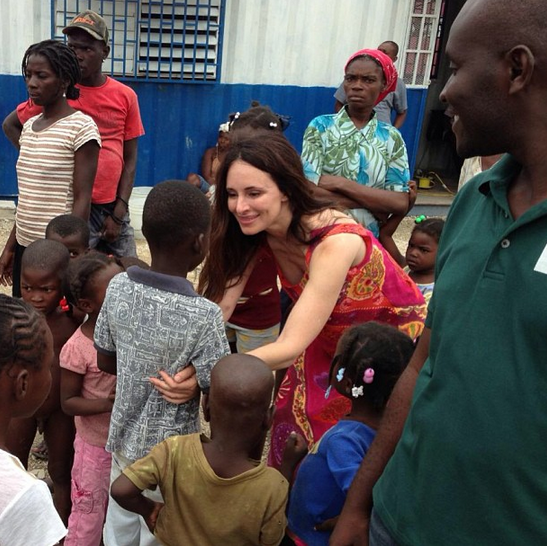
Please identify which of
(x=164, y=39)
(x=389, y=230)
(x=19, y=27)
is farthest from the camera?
(x=164, y=39)

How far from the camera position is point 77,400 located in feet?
8.36

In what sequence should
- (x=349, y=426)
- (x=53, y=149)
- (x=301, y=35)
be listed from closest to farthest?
(x=349, y=426)
(x=53, y=149)
(x=301, y=35)

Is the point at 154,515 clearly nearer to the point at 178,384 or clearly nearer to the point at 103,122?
the point at 178,384

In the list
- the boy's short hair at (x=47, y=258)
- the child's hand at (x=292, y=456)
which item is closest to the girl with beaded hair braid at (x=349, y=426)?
the child's hand at (x=292, y=456)

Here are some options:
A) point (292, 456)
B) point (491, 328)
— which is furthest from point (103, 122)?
point (491, 328)

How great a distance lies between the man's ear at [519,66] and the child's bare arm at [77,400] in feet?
5.82

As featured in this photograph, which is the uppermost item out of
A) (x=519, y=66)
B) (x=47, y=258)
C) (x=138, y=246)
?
(x=519, y=66)

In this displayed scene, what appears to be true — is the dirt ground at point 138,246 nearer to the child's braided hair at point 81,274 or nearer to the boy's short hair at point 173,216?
the child's braided hair at point 81,274

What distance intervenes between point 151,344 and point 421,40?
6.97 m

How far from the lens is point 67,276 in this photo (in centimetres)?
272

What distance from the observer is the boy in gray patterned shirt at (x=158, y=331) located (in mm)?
2141

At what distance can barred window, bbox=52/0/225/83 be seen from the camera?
706 centimetres

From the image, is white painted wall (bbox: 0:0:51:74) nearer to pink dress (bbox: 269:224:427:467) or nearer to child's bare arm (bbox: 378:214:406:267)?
child's bare arm (bbox: 378:214:406:267)

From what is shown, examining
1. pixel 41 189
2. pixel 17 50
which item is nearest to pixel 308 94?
pixel 17 50
